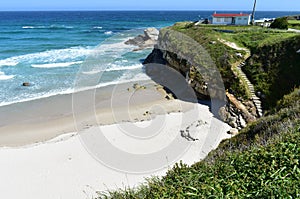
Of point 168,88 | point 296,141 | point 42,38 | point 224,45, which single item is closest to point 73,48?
point 42,38

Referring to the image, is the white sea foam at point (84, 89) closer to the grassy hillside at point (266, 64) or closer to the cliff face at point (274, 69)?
the grassy hillside at point (266, 64)

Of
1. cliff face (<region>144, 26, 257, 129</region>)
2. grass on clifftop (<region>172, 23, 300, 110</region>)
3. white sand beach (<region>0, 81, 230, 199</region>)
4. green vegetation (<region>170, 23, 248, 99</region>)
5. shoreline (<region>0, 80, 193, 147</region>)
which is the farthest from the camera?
green vegetation (<region>170, 23, 248, 99</region>)

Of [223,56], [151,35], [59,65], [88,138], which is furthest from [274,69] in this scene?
[151,35]

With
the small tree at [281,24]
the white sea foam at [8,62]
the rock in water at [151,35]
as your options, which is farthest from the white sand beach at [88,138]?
the rock in water at [151,35]

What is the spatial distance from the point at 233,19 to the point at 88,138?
2555cm

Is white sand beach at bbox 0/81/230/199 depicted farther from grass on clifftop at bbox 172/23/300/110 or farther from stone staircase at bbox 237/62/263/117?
grass on clifftop at bbox 172/23/300/110

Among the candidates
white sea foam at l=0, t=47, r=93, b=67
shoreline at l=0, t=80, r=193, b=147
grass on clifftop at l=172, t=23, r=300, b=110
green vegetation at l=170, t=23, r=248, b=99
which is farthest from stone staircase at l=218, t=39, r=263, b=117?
white sea foam at l=0, t=47, r=93, b=67

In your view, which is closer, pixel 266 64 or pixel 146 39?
pixel 266 64

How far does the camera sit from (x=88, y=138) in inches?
547

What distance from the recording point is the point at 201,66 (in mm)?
19625

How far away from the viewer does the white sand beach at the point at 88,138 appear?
10656 mm

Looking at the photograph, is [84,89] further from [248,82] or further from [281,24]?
[281,24]

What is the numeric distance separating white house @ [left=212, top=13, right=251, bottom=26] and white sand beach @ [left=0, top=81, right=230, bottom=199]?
1697 cm

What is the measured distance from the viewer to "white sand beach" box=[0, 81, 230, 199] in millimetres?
10656
